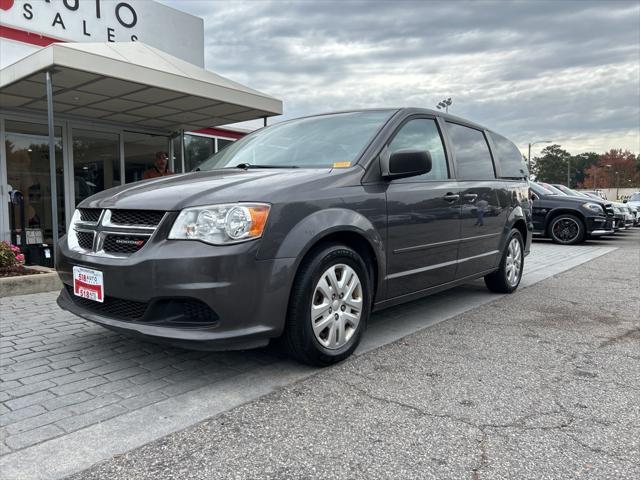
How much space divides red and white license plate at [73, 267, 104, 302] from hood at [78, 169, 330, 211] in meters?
0.43

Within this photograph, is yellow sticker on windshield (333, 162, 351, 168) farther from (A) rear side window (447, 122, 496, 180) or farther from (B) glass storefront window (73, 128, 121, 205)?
(B) glass storefront window (73, 128, 121, 205)

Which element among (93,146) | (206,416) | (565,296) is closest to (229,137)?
(93,146)

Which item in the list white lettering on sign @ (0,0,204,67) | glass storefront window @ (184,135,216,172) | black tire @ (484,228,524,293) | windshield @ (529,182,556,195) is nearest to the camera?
black tire @ (484,228,524,293)

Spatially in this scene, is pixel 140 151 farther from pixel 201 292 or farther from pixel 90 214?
pixel 201 292

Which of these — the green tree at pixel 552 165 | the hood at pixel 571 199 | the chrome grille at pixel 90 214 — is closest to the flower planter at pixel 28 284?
the chrome grille at pixel 90 214

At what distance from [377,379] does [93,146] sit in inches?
322

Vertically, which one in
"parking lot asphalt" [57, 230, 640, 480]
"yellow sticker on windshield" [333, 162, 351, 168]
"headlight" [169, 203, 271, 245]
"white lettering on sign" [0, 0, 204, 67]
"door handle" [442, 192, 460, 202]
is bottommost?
"parking lot asphalt" [57, 230, 640, 480]

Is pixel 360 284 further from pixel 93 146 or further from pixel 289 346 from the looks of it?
pixel 93 146

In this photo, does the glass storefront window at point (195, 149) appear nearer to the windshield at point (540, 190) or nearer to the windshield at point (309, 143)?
the windshield at point (309, 143)

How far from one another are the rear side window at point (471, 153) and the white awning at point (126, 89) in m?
3.84

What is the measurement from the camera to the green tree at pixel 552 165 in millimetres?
105438

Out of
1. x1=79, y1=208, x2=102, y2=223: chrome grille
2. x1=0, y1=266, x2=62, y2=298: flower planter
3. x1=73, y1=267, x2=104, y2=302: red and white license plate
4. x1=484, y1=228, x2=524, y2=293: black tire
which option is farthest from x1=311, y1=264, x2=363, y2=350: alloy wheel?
x1=0, y1=266, x2=62, y2=298: flower planter

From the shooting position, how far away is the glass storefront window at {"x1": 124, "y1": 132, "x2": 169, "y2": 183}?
979cm

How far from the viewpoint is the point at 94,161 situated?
942cm
